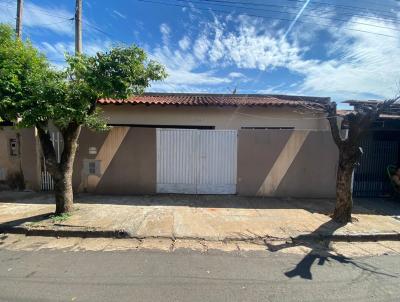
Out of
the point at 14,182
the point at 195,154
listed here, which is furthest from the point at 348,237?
the point at 14,182

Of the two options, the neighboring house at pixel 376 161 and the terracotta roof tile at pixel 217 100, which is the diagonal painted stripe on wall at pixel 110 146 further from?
the neighboring house at pixel 376 161

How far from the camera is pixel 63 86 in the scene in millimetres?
5516

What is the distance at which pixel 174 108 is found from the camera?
9.24 meters

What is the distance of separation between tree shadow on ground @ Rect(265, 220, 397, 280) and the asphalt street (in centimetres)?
2

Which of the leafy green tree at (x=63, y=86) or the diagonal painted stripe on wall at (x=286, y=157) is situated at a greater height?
the leafy green tree at (x=63, y=86)

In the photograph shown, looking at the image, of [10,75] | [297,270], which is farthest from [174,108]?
[297,270]

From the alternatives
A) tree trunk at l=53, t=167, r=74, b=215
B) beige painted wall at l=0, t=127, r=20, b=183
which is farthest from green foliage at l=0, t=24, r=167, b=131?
beige painted wall at l=0, t=127, r=20, b=183

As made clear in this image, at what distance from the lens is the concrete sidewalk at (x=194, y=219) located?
5523mm

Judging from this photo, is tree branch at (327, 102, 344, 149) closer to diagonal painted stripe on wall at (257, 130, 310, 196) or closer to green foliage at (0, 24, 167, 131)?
diagonal painted stripe on wall at (257, 130, 310, 196)

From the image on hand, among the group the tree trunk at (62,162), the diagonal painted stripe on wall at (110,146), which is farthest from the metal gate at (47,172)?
the tree trunk at (62,162)

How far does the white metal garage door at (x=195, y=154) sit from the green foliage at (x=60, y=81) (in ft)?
8.37

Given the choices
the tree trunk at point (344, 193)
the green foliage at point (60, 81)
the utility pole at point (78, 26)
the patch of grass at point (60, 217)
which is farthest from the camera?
the utility pole at point (78, 26)

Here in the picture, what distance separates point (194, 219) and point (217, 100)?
5259 mm

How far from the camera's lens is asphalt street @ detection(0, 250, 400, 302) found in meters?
3.40
